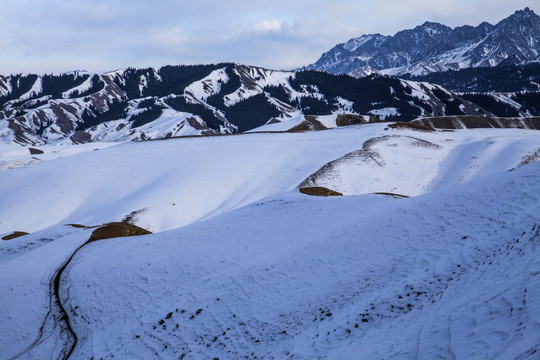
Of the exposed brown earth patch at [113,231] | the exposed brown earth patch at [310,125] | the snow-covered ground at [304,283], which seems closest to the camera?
the snow-covered ground at [304,283]

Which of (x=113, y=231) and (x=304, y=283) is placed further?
(x=113, y=231)

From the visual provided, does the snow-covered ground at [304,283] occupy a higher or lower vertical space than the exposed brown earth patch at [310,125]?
lower

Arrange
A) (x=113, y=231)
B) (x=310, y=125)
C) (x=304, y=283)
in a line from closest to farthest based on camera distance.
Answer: (x=304, y=283)
(x=113, y=231)
(x=310, y=125)

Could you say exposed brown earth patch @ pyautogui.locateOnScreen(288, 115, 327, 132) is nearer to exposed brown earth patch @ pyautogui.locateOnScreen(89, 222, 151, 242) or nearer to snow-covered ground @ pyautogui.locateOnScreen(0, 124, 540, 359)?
snow-covered ground @ pyautogui.locateOnScreen(0, 124, 540, 359)

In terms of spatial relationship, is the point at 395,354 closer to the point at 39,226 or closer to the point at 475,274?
the point at 475,274

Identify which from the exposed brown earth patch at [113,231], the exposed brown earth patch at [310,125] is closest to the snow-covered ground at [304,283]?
the exposed brown earth patch at [113,231]

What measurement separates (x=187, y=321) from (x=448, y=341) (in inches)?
443

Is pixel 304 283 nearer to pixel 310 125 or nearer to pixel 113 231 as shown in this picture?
pixel 113 231

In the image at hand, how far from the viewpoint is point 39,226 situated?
4347cm

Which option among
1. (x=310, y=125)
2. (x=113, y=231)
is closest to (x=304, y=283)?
(x=113, y=231)

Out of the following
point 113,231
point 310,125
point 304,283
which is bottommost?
point 304,283

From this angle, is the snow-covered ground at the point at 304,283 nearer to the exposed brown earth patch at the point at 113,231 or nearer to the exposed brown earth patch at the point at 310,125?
the exposed brown earth patch at the point at 113,231

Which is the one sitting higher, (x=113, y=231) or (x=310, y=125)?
(x=310, y=125)

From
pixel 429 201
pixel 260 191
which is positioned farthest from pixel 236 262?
pixel 260 191
